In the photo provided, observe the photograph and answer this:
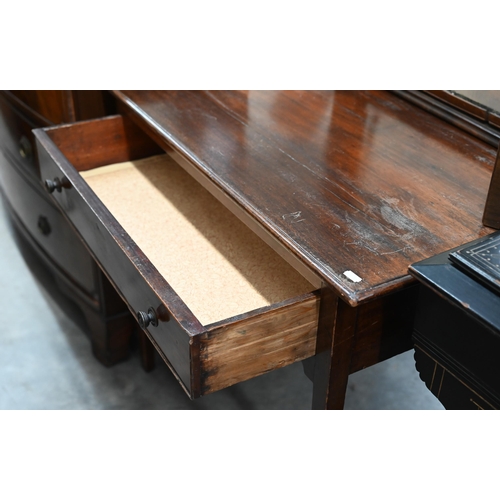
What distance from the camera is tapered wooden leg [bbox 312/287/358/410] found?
0.90 meters

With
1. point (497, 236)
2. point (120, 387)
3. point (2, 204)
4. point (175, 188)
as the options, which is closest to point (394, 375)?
point (120, 387)

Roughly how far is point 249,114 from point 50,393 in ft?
2.75

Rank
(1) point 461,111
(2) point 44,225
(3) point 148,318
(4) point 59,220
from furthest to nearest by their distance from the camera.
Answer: (2) point 44,225
(4) point 59,220
(1) point 461,111
(3) point 148,318

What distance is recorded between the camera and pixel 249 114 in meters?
1.28

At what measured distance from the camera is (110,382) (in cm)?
169

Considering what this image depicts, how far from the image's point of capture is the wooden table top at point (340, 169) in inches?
36.0

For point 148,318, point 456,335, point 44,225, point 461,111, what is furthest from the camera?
point 44,225

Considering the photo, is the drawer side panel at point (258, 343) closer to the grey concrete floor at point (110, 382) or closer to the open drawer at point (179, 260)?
the open drawer at point (179, 260)

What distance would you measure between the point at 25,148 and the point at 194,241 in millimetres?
731

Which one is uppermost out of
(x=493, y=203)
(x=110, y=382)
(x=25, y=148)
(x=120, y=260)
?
(x=493, y=203)

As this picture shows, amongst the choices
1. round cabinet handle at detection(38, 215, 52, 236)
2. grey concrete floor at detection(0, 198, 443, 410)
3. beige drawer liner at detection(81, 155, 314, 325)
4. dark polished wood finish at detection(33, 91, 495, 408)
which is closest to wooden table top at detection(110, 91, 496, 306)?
dark polished wood finish at detection(33, 91, 495, 408)

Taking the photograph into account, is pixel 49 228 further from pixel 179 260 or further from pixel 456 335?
pixel 456 335

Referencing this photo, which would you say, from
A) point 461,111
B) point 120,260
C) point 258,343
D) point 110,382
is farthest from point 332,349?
point 110,382

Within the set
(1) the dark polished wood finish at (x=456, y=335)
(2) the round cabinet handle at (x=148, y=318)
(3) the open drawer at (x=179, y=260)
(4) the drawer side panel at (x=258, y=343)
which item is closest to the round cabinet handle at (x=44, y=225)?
(3) the open drawer at (x=179, y=260)
